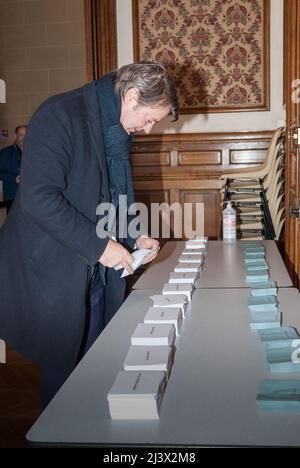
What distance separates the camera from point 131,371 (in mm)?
1290

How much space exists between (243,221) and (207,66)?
6.42 ft

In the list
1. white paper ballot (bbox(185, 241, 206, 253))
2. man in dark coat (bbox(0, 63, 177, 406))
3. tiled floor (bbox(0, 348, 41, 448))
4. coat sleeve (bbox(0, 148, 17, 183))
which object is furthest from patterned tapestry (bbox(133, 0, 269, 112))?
man in dark coat (bbox(0, 63, 177, 406))

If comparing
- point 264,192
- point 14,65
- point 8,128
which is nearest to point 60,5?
point 14,65

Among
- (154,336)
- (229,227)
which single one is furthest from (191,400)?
(229,227)

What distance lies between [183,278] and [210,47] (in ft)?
14.5

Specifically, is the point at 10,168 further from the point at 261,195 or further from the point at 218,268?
the point at 218,268

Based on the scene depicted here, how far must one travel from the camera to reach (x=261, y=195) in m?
5.04

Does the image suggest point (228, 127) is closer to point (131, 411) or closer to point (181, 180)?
point (181, 180)

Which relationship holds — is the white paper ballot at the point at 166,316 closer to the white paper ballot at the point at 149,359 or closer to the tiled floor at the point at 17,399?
the white paper ballot at the point at 149,359

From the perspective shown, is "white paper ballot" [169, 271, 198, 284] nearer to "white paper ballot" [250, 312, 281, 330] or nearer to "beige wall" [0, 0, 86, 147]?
"white paper ballot" [250, 312, 281, 330]

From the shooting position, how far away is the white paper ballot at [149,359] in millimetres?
1330

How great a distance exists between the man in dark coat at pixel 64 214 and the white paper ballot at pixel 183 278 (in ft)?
1.08

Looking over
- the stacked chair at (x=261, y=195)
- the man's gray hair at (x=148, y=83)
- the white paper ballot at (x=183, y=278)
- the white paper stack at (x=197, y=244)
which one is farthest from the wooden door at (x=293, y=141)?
the man's gray hair at (x=148, y=83)

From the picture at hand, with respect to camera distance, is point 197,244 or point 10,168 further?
point 10,168
